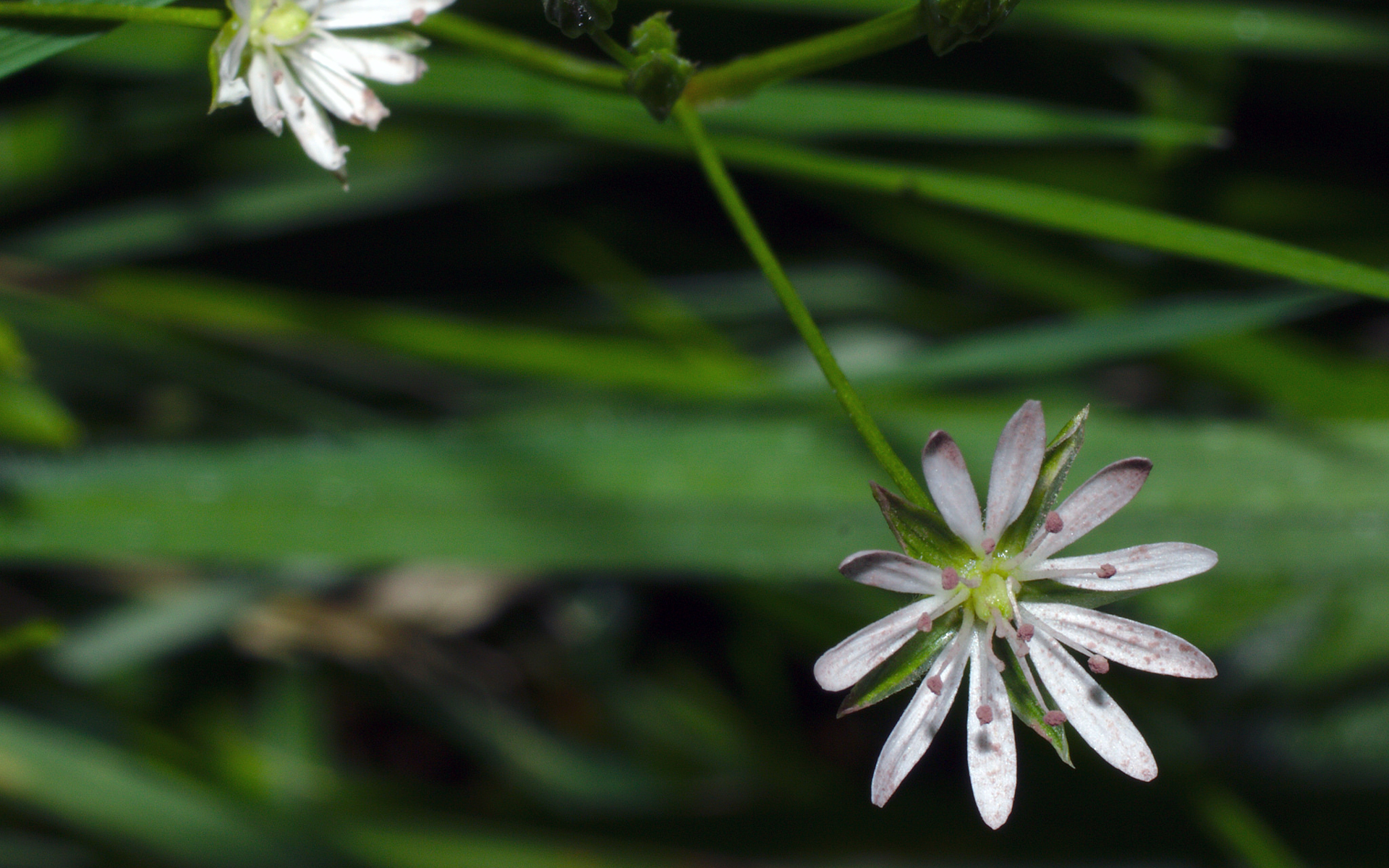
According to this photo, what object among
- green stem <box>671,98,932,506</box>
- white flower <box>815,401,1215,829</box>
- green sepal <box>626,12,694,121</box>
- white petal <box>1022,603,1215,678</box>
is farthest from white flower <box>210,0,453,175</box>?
white petal <box>1022,603,1215,678</box>

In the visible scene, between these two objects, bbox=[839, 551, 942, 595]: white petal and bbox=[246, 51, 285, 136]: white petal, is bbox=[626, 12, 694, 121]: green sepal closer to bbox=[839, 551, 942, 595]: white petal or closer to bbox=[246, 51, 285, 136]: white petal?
bbox=[246, 51, 285, 136]: white petal

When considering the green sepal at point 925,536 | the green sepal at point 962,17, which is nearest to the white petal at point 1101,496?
the green sepal at point 925,536

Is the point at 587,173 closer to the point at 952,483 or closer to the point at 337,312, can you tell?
the point at 337,312

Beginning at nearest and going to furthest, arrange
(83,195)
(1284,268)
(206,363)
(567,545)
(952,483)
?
(952,483) < (1284,268) < (567,545) < (206,363) < (83,195)

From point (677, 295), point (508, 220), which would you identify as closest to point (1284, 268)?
point (677, 295)

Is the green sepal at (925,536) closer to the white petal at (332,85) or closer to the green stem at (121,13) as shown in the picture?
the white petal at (332,85)
